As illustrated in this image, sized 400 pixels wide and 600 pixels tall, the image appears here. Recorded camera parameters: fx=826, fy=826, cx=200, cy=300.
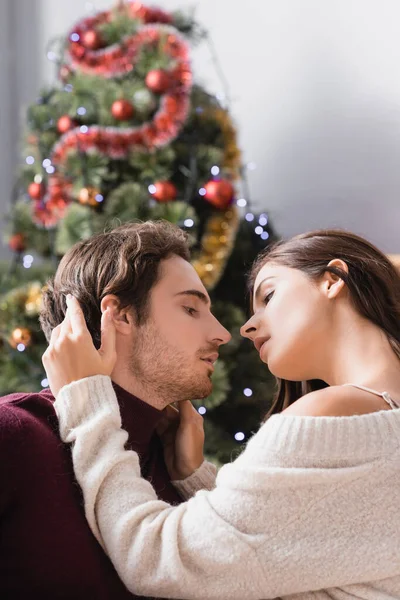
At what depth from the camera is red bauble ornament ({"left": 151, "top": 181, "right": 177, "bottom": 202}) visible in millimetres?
2623

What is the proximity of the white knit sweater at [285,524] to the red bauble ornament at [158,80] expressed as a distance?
1.69m

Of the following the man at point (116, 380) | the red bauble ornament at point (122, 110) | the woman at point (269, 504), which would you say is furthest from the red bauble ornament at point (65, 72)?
the woman at point (269, 504)

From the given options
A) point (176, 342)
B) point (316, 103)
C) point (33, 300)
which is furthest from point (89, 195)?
point (176, 342)

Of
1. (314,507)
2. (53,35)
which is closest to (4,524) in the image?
(314,507)

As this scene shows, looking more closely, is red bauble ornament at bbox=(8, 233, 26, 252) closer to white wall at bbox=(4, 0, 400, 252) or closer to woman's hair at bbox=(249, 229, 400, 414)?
white wall at bbox=(4, 0, 400, 252)

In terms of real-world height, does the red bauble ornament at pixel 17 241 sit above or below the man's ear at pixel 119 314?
below

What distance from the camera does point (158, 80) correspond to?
8.68ft

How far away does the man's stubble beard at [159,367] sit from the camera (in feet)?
4.96

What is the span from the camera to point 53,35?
13.5 ft

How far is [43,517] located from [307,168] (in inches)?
95.1

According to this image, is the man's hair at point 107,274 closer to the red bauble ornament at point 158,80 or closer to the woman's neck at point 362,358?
the woman's neck at point 362,358

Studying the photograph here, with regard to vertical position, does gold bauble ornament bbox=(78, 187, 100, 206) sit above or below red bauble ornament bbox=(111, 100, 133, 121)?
below

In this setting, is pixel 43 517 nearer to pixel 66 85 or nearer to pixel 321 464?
pixel 321 464

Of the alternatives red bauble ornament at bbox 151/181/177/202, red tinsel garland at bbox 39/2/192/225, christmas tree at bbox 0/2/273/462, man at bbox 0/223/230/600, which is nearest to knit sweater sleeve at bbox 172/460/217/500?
man at bbox 0/223/230/600
